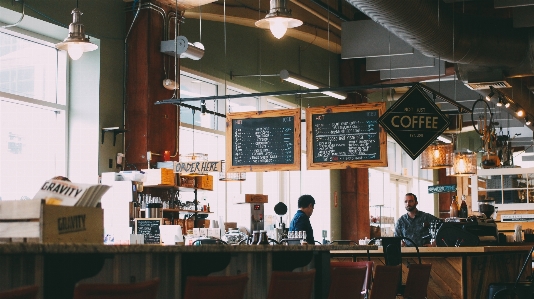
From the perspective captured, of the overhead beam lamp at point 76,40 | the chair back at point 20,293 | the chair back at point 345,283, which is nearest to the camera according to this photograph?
the chair back at point 20,293

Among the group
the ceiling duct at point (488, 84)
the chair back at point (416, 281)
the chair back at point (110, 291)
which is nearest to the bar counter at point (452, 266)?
the chair back at point (416, 281)

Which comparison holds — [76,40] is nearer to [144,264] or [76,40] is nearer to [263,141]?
[263,141]

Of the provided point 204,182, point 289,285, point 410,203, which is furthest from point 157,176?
point 289,285

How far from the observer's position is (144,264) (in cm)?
337

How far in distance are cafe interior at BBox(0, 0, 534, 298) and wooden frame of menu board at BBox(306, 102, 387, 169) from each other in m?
0.04

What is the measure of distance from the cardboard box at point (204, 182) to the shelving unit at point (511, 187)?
21.0ft

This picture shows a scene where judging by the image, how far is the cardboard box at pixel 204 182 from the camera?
9.96 m

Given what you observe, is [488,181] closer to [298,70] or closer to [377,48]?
[298,70]

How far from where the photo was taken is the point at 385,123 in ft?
25.3

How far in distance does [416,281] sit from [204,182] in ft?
15.3

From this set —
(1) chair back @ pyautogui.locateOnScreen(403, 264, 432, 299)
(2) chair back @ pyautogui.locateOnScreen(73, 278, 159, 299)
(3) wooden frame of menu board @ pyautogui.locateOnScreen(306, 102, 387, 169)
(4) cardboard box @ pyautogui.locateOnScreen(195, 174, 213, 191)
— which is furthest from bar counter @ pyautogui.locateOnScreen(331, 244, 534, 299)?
(2) chair back @ pyautogui.locateOnScreen(73, 278, 159, 299)

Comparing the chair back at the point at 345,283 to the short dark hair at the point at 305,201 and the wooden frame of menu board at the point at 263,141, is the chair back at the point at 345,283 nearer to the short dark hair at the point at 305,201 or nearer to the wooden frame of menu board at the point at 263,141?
the short dark hair at the point at 305,201

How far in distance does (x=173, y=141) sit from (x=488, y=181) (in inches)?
307

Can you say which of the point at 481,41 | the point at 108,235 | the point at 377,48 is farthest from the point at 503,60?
the point at 108,235
